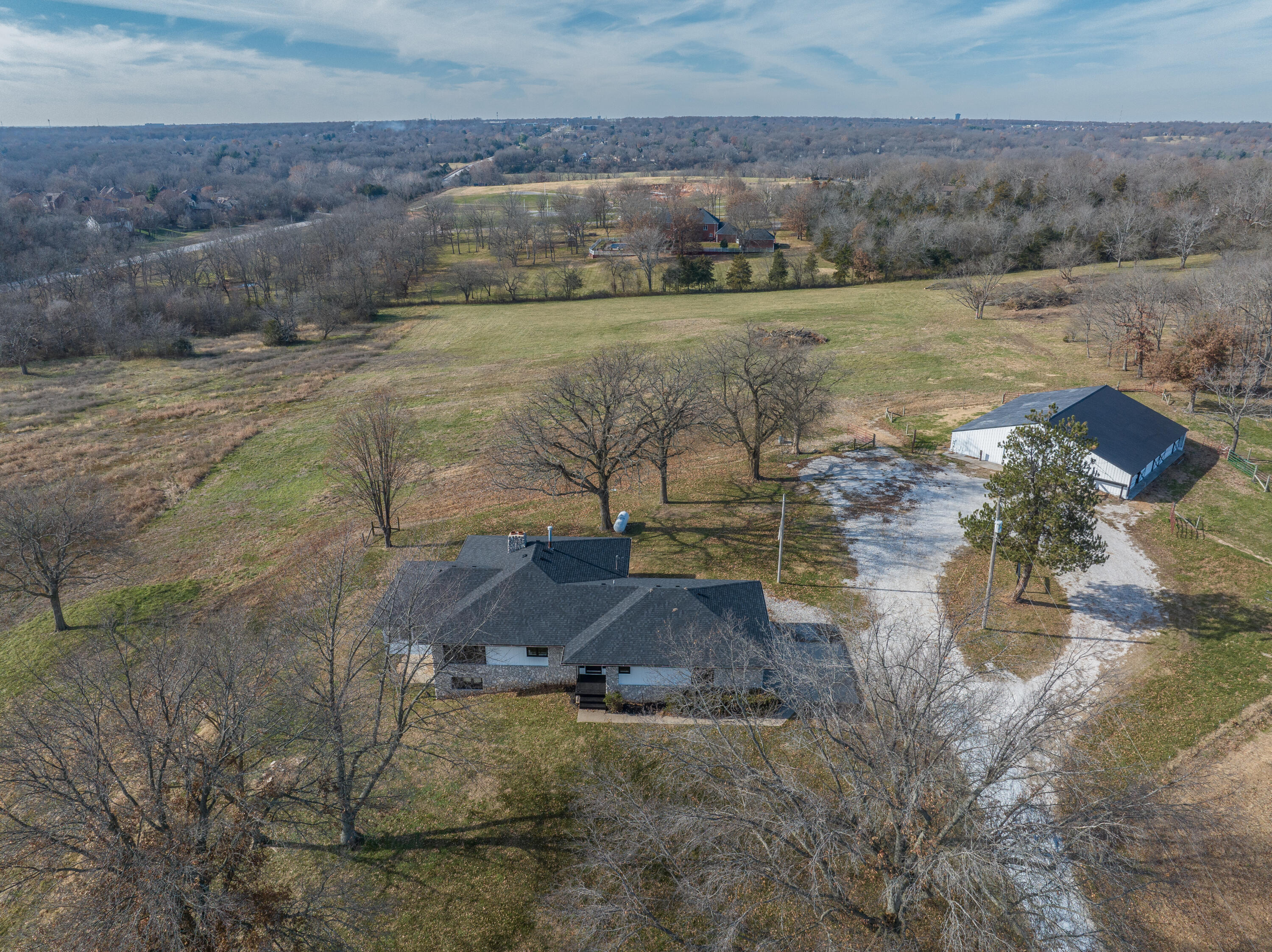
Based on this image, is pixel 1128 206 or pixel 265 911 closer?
pixel 265 911

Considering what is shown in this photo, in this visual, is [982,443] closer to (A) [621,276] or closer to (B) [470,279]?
(A) [621,276]

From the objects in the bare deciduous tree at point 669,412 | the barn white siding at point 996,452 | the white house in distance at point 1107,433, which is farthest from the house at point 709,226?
the bare deciduous tree at point 669,412

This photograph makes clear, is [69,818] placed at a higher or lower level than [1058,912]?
higher

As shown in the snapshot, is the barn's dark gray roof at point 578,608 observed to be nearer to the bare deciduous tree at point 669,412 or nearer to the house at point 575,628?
the house at point 575,628

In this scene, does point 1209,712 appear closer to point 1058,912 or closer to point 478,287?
point 1058,912

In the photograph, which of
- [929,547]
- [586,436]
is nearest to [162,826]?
[586,436]

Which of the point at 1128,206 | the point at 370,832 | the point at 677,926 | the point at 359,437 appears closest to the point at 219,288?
the point at 359,437
